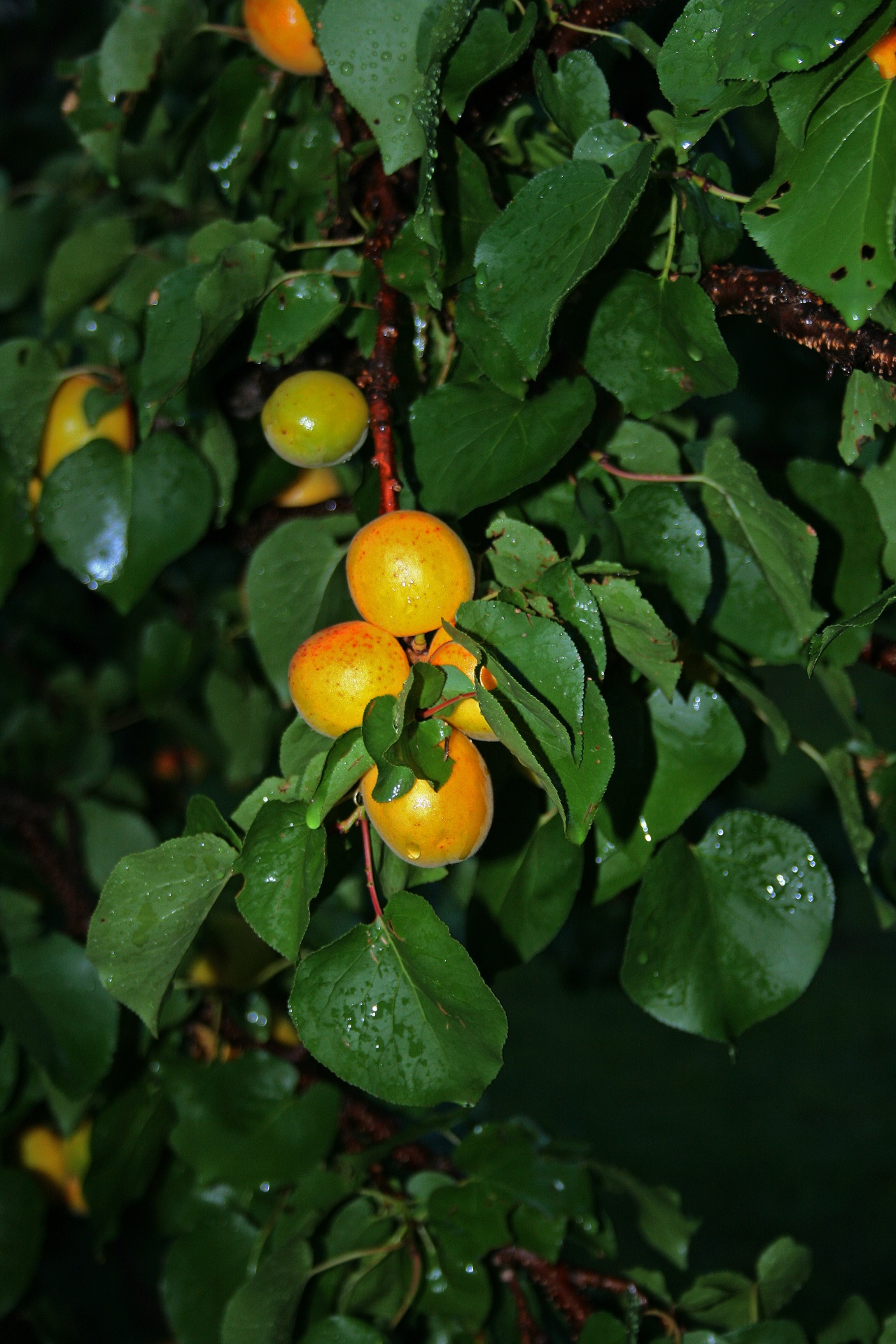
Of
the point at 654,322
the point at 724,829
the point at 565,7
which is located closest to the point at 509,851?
the point at 724,829

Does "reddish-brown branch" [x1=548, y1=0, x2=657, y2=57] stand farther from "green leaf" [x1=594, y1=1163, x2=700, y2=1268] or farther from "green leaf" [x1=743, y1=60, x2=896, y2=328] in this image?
"green leaf" [x1=594, y1=1163, x2=700, y2=1268]

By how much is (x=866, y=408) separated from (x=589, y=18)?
0.28 m

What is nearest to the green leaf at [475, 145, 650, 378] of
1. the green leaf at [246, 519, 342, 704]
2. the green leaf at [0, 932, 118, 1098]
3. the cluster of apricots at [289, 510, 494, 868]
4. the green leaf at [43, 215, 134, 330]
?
the cluster of apricots at [289, 510, 494, 868]

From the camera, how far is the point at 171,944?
22.3 inches

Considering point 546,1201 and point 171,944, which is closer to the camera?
point 171,944

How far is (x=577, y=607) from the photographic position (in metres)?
0.50

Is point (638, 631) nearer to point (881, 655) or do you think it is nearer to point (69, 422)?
point (881, 655)

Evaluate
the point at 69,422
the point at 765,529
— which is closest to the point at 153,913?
the point at 765,529

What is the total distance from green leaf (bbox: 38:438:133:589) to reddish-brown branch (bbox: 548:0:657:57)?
41 centimetres

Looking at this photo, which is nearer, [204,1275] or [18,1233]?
[204,1275]

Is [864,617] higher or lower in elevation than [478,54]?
lower

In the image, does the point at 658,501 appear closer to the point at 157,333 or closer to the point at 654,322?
the point at 654,322

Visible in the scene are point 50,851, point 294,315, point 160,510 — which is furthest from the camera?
point 50,851

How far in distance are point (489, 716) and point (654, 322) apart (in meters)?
0.27
